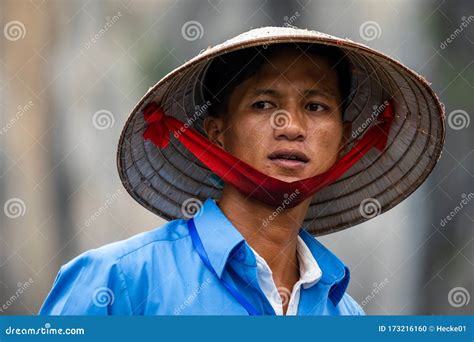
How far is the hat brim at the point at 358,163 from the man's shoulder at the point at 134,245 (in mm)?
378

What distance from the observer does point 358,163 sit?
3.14 meters

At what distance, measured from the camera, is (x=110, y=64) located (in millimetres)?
6746

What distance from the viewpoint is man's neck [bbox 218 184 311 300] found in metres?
2.71

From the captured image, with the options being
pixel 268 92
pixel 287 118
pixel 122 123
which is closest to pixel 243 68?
pixel 268 92

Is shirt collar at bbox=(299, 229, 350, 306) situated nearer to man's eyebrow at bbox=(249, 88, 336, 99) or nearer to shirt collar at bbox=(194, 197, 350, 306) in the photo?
shirt collar at bbox=(194, 197, 350, 306)

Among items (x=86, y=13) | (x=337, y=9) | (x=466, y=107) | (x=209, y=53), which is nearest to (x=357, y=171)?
(x=209, y=53)

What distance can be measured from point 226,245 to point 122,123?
4216 mm

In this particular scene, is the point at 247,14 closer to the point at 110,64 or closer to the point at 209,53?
the point at 110,64

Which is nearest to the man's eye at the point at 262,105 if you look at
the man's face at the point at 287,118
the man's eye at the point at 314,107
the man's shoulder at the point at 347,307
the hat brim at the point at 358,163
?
the man's face at the point at 287,118

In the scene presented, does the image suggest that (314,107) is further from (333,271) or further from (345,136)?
(333,271)

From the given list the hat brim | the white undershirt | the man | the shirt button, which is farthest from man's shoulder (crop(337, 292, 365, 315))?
the shirt button

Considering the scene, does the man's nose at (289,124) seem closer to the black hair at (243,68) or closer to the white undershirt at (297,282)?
the black hair at (243,68)

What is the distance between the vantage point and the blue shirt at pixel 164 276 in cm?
235

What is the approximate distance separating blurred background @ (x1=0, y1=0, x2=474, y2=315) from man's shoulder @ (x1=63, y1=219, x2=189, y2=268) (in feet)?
12.6
